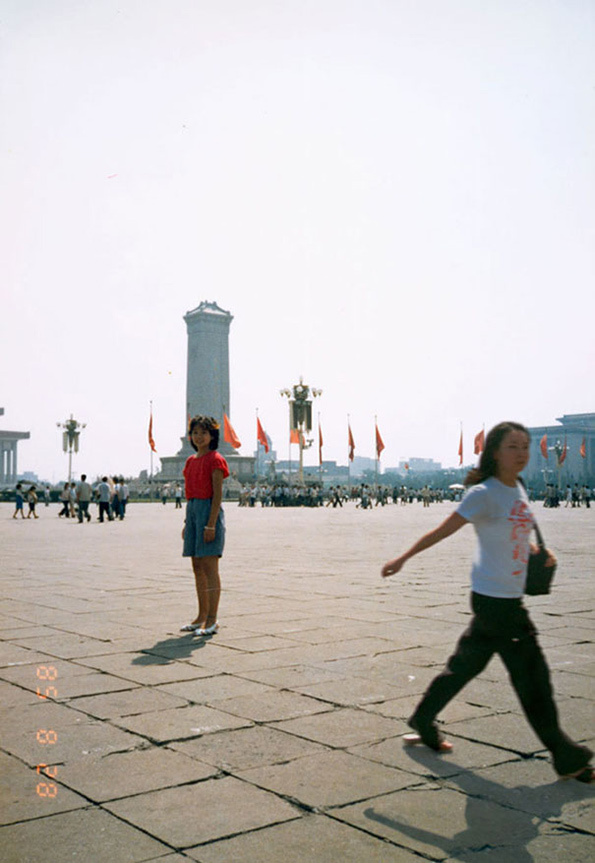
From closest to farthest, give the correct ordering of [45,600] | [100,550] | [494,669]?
[494,669]
[45,600]
[100,550]

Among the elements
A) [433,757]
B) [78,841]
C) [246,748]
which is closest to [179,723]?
[246,748]

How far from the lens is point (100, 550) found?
46.5 feet

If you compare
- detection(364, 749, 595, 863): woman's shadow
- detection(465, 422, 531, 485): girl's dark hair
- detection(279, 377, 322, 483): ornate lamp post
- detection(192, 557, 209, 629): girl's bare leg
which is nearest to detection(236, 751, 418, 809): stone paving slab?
detection(364, 749, 595, 863): woman's shadow

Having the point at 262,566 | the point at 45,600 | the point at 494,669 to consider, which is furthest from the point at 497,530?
the point at 262,566

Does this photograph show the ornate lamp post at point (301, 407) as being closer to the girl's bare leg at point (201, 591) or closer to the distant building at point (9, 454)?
the girl's bare leg at point (201, 591)

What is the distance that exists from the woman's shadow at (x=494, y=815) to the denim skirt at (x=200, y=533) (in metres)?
3.24

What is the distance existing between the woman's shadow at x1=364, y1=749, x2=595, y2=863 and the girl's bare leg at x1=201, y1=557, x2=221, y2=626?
3083mm

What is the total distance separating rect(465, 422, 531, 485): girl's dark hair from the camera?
3.47m

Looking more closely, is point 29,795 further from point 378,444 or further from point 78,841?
point 378,444

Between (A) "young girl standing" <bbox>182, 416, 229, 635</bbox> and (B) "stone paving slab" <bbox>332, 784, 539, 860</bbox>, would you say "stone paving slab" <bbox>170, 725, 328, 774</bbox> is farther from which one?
(A) "young girl standing" <bbox>182, 416, 229, 635</bbox>

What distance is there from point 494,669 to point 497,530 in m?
1.99

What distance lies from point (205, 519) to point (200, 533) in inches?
4.2

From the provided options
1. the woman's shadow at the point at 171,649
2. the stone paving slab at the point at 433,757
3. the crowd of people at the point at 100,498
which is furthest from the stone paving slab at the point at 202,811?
the crowd of people at the point at 100,498

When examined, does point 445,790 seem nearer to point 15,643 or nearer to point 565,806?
point 565,806
